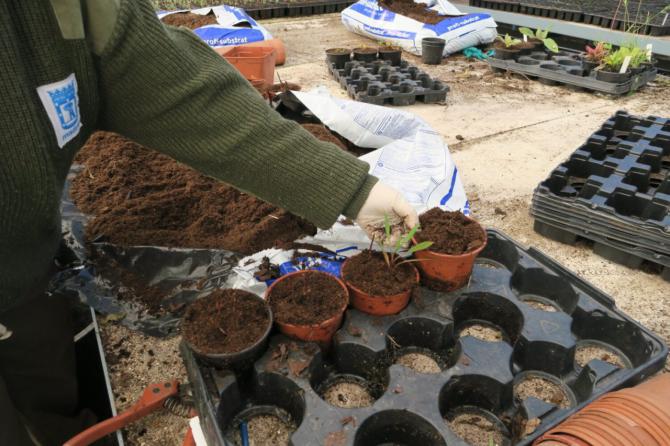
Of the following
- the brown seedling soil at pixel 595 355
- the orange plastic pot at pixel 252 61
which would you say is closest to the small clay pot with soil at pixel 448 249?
the brown seedling soil at pixel 595 355

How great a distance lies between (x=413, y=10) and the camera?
211 inches

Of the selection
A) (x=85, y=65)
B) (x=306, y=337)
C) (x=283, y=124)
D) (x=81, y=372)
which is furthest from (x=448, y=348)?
(x=81, y=372)

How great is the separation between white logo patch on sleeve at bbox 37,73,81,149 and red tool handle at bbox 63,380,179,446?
625mm

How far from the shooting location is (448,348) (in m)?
1.32

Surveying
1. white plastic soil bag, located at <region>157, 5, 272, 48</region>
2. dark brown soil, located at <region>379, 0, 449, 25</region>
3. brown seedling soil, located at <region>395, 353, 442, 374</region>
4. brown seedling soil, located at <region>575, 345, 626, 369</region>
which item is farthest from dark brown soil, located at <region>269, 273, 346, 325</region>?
dark brown soil, located at <region>379, 0, 449, 25</region>

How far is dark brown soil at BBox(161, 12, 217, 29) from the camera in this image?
4.19 metres

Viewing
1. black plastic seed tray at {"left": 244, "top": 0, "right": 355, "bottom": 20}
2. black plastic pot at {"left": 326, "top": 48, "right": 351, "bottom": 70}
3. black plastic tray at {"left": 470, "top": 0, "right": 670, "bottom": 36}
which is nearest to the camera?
black plastic pot at {"left": 326, "top": 48, "right": 351, "bottom": 70}

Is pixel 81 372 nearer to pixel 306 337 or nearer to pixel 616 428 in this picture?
pixel 306 337

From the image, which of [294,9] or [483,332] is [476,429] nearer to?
[483,332]

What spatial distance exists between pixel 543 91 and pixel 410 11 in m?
2.38

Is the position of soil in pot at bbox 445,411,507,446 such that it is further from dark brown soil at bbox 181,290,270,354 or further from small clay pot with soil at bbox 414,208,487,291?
dark brown soil at bbox 181,290,270,354

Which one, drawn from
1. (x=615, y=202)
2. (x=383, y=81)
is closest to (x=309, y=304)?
(x=615, y=202)

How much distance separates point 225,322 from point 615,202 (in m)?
1.58

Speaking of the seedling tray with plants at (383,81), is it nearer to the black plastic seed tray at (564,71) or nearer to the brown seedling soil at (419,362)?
the black plastic seed tray at (564,71)
